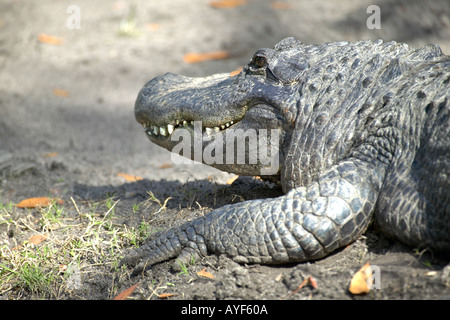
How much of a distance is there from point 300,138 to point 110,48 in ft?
17.5

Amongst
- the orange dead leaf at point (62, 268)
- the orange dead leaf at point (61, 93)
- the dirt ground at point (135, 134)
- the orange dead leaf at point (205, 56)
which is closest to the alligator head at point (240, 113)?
the dirt ground at point (135, 134)

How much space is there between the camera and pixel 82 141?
5625 mm

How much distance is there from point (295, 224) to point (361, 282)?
1.50ft

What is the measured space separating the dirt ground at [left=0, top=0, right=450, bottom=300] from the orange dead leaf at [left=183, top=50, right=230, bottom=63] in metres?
0.11

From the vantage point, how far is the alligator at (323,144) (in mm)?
2490

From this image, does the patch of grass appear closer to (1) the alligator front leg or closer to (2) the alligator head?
(1) the alligator front leg

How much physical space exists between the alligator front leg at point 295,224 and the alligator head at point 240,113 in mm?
495

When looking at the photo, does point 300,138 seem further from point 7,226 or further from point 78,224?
point 7,226

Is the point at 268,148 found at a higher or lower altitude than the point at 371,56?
lower

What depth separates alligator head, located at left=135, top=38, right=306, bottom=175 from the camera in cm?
307

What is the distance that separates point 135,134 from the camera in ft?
19.7

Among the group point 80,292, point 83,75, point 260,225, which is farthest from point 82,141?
point 260,225

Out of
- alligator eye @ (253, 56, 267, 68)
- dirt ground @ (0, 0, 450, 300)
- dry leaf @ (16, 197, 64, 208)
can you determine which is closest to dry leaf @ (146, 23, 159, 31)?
dirt ground @ (0, 0, 450, 300)

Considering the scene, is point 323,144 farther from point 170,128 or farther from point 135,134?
point 135,134
